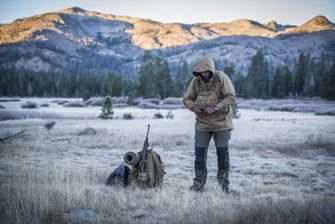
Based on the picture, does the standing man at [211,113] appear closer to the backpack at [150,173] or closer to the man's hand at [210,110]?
the man's hand at [210,110]

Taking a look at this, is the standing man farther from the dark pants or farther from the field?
the field

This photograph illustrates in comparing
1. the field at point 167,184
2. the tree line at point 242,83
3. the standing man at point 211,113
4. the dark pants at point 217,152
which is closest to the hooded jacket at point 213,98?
the standing man at point 211,113

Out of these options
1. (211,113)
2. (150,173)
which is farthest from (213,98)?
(150,173)

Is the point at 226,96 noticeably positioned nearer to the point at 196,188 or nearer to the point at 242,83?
the point at 196,188

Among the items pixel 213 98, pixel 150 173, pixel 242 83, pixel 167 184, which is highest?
pixel 242 83

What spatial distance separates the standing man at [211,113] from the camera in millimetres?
6672

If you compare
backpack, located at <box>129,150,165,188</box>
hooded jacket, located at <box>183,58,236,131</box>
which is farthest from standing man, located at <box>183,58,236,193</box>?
backpack, located at <box>129,150,165,188</box>

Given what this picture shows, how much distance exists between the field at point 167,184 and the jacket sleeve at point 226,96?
5.42ft

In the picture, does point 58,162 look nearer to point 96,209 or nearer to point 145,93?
point 96,209

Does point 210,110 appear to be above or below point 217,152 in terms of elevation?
above

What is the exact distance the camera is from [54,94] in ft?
351

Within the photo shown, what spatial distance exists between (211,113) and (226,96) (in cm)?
48

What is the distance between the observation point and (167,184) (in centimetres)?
748

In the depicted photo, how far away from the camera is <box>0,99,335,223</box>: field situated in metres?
4.65
